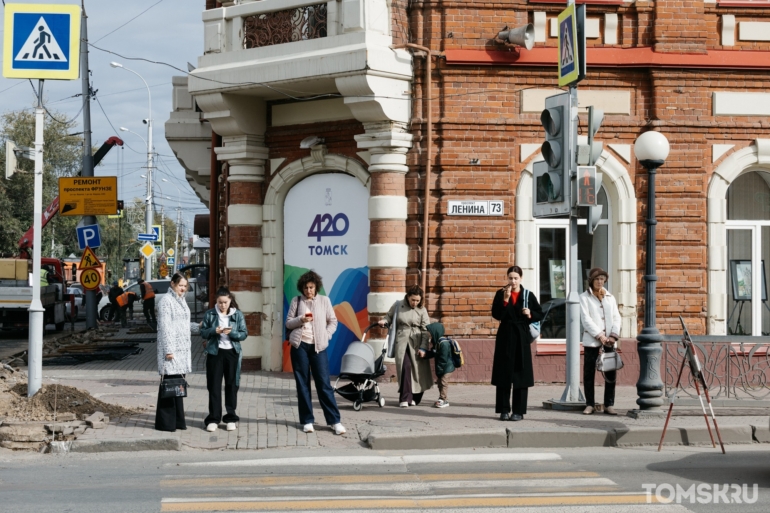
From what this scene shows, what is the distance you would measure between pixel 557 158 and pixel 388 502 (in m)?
5.93

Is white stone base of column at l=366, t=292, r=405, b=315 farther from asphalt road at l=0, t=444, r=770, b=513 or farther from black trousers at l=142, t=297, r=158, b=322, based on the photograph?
black trousers at l=142, t=297, r=158, b=322

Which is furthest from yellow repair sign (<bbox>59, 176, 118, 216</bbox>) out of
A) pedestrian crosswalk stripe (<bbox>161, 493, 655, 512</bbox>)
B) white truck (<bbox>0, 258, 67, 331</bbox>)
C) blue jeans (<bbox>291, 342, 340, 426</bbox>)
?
pedestrian crosswalk stripe (<bbox>161, 493, 655, 512</bbox>)

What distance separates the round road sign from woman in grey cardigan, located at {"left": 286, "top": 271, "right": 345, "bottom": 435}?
1679 centimetres

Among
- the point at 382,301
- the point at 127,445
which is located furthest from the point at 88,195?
the point at 127,445

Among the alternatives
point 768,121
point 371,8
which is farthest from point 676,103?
point 371,8

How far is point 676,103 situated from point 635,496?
8.83 metres

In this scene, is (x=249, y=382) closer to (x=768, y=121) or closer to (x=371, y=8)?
(x=371, y=8)

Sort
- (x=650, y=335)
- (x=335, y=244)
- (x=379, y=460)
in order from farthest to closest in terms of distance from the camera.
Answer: (x=335, y=244) < (x=650, y=335) < (x=379, y=460)

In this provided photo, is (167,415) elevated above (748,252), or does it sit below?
below

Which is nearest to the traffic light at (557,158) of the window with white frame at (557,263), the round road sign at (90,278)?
the window with white frame at (557,263)

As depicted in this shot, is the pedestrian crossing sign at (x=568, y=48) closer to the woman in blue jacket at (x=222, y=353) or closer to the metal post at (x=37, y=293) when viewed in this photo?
the woman in blue jacket at (x=222, y=353)

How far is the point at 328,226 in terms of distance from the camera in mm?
16422

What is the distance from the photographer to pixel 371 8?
1476 cm

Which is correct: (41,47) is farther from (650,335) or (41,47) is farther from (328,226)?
(650,335)
